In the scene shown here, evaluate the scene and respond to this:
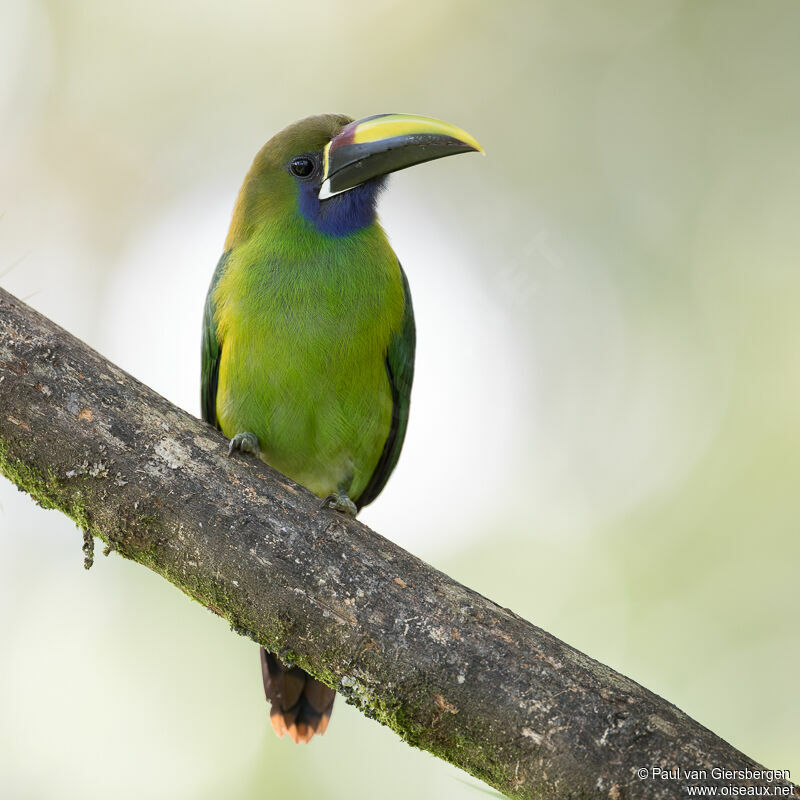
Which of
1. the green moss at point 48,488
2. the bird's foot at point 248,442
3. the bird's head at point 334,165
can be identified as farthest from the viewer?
the bird's head at point 334,165

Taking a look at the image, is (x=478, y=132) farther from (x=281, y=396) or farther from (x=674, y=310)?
(x=281, y=396)

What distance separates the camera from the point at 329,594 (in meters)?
2.59

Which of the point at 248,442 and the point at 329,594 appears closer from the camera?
the point at 329,594

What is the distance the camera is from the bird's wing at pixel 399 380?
395 centimetres

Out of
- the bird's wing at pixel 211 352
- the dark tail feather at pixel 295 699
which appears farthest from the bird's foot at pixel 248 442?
the dark tail feather at pixel 295 699

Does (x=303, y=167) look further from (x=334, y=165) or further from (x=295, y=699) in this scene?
(x=295, y=699)

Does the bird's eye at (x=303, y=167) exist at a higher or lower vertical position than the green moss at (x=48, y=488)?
higher

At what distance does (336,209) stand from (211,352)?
2.67 ft

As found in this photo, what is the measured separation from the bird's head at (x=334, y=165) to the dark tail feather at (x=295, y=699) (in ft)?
5.94

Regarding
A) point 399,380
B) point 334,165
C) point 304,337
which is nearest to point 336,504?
point 304,337

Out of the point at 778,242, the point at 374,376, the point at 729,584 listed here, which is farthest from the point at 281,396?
the point at 778,242

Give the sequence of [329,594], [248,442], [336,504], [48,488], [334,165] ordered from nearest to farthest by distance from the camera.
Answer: [329,594] < [48,488] < [336,504] < [248,442] < [334,165]

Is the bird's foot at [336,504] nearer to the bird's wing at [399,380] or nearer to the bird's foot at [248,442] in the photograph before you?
the bird's foot at [248,442]

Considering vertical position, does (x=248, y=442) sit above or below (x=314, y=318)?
below
